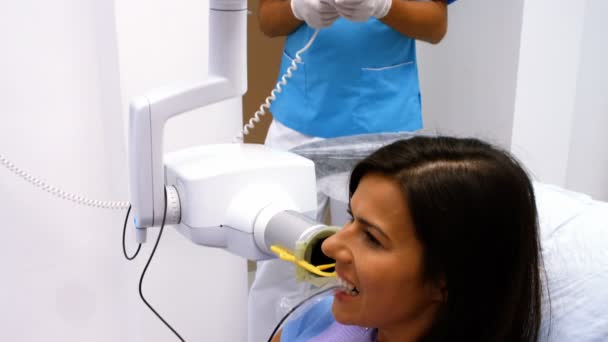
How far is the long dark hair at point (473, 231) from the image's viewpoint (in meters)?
0.74

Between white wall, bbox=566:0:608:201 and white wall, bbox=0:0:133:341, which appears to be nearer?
white wall, bbox=0:0:133:341

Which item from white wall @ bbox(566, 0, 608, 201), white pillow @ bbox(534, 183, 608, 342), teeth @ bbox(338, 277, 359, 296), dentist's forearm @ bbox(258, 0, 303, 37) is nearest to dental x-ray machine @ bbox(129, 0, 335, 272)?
teeth @ bbox(338, 277, 359, 296)

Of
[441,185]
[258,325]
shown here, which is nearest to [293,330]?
[441,185]

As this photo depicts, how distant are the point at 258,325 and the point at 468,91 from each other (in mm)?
1048

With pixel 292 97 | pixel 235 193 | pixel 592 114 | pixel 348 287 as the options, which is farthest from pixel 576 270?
pixel 592 114

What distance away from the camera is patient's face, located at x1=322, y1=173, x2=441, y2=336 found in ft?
2.43

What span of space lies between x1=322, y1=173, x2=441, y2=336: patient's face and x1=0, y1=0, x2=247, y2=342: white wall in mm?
813

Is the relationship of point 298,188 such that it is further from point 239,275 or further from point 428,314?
point 239,275

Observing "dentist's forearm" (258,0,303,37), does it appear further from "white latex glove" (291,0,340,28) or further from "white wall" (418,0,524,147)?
"white wall" (418,0,524,147)

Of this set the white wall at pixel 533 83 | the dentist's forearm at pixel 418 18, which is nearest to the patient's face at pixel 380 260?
the dentist's forearm at pixel 418 18

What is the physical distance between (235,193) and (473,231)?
329mm

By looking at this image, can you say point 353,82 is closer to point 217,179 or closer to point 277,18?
point 277,18

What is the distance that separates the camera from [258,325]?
1.58 m

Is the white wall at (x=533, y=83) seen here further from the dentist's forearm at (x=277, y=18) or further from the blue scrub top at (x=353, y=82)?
the dentist's forearm at (x=277, y=18)
